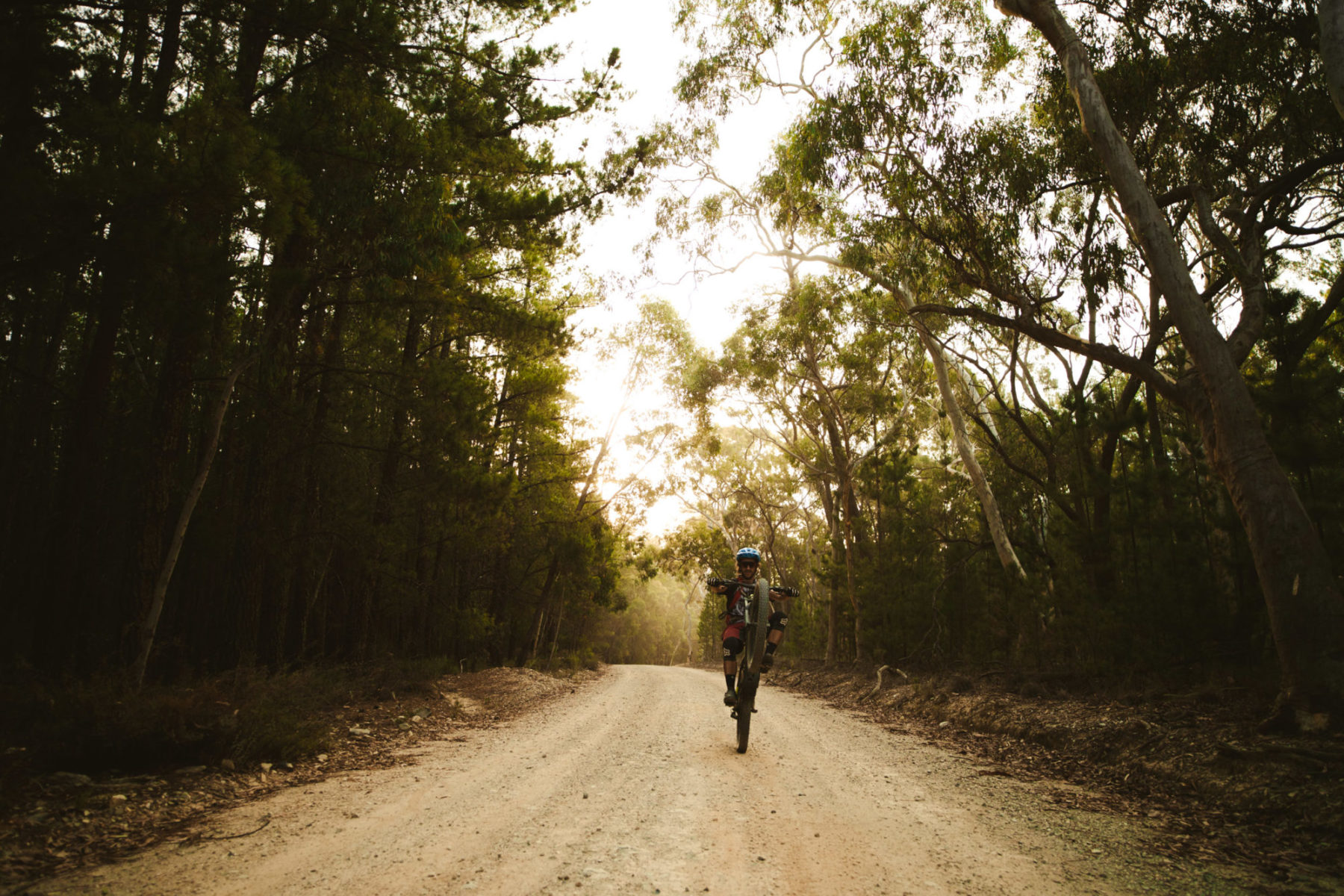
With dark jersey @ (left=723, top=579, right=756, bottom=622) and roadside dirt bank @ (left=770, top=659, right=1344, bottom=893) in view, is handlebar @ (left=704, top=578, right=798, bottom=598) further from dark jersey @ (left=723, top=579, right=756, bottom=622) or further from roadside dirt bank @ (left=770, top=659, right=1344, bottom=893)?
roadside dirt bank @ (left=770, top=659, right=1344, bottom=893)

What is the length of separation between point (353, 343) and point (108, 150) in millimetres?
10216

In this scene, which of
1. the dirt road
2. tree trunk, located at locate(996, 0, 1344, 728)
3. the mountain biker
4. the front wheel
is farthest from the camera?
the mountain biker

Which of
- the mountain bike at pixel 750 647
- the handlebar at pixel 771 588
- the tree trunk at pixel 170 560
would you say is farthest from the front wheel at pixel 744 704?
the tree trunk at pixel 170 560

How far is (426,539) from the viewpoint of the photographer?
13.7 m

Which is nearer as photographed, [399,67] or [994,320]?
[399,67]

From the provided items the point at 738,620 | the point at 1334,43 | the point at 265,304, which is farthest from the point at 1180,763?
the point at 265,304

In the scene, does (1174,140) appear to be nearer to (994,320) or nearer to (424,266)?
(994,320)

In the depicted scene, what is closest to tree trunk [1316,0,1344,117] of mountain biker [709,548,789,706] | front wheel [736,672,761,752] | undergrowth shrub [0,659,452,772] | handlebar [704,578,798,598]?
handlebar [704,578,798,598]

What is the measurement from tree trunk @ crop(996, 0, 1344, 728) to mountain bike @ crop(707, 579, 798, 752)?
3828 mm

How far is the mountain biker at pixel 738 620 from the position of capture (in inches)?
248

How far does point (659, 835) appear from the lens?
3.54 m

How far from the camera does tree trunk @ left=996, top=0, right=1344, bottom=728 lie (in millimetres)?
4984

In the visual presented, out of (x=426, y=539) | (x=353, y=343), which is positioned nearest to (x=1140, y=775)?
(x=426, y=539)

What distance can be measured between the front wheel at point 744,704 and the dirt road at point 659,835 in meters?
0.14
